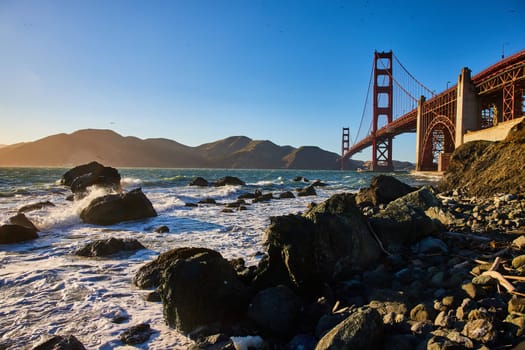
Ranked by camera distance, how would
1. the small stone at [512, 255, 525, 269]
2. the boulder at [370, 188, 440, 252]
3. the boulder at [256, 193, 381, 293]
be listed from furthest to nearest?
1. the boulder at [370, 188, 440, 252]
2. the boulder at [256, 193, 381, 293]
3. the small stone at [512, 255, 525, 269]

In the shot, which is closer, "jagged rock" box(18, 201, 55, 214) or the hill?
the hill

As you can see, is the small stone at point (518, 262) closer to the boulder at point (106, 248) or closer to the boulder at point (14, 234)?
the boulder at point (106, 248)

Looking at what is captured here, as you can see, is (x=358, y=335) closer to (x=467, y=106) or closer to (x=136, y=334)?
(x=136, y=334)

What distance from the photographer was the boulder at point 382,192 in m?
8.96

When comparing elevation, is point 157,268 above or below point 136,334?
above

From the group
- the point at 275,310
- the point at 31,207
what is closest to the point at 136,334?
the point at 275,310

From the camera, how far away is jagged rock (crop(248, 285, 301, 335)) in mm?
2490

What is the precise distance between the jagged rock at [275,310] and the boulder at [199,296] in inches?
7.7

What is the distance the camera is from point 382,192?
9141 mm

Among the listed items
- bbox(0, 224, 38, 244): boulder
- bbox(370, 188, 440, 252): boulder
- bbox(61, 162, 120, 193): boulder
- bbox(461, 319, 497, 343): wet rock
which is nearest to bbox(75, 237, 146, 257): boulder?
bbox(0, 224, 38, 244): boulder

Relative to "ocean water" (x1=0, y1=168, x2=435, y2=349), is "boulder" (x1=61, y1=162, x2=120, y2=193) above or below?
above

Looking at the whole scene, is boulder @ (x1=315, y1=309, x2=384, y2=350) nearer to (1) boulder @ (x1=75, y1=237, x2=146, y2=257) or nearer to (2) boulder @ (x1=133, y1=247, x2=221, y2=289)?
(2) boulder @ (x1=133, y1=247, x2=221, y2=289)

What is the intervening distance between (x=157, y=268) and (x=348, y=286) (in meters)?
2.16

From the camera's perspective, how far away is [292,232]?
321cm
